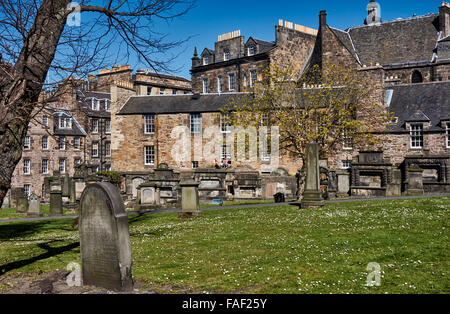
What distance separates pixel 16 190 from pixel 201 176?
Result: 15.2 m

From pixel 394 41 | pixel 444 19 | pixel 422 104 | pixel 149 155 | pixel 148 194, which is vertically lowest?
pixel 148 194

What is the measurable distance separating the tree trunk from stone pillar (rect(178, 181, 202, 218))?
9.46m

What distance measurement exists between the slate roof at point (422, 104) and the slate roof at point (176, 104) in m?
15.8

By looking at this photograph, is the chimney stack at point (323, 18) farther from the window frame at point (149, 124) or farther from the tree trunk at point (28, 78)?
the tree trunk at point (28, 78)

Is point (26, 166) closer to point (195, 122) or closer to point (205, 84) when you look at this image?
point (195, 122)

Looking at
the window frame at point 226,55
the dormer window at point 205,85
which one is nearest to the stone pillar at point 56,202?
the dormer window at point 205,85

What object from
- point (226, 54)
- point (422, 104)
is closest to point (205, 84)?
point (226, 54)

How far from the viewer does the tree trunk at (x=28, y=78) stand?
775cm

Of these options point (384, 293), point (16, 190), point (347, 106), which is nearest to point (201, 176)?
point (347, 106)

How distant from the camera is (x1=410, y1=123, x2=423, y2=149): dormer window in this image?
3734 centimetres

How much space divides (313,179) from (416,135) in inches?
958

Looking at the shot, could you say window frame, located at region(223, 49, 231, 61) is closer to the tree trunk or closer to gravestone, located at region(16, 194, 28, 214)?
gravestone, located at region(16, 194, 28, 214)

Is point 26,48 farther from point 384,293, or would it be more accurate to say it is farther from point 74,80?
point 384,293

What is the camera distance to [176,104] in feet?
160
